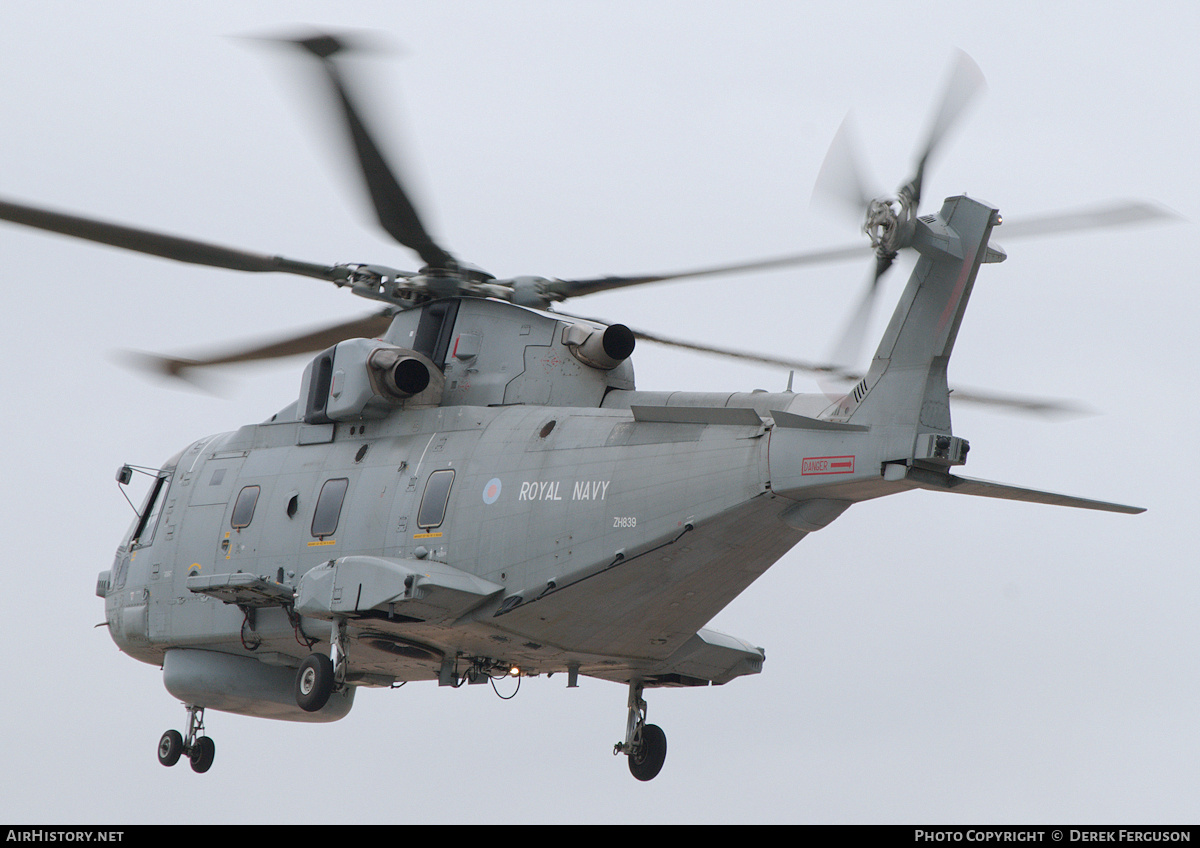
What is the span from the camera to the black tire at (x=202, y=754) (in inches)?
883

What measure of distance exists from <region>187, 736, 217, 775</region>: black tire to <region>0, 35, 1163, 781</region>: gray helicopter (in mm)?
360

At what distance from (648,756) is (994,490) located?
6979 millimetres

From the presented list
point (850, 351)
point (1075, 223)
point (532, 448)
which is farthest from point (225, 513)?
point (1075, 223)

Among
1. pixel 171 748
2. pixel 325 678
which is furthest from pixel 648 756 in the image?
pixel 171 748

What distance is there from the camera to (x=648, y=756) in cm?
1973

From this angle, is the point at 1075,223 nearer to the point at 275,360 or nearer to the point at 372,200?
the point at 372,200

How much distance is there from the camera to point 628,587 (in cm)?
1642

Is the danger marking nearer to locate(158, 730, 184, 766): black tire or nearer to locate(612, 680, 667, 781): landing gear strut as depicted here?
locate(612, 680, 667, 781): landing gear strut

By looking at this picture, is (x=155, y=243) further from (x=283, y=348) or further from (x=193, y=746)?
(x=193, y=746)

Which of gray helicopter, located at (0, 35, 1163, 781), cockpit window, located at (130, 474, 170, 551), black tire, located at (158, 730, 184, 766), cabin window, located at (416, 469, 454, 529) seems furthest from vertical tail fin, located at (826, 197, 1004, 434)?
black tire, located at (158, 730, 184, 766)

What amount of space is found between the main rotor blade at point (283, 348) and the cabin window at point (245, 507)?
6.18ft

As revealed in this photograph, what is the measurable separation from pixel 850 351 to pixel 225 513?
9.94 meters

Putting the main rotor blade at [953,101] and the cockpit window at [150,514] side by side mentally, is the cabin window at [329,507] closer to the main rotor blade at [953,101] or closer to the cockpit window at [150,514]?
the cockpit window at [150,514]

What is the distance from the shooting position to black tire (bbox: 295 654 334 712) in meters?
17.3
